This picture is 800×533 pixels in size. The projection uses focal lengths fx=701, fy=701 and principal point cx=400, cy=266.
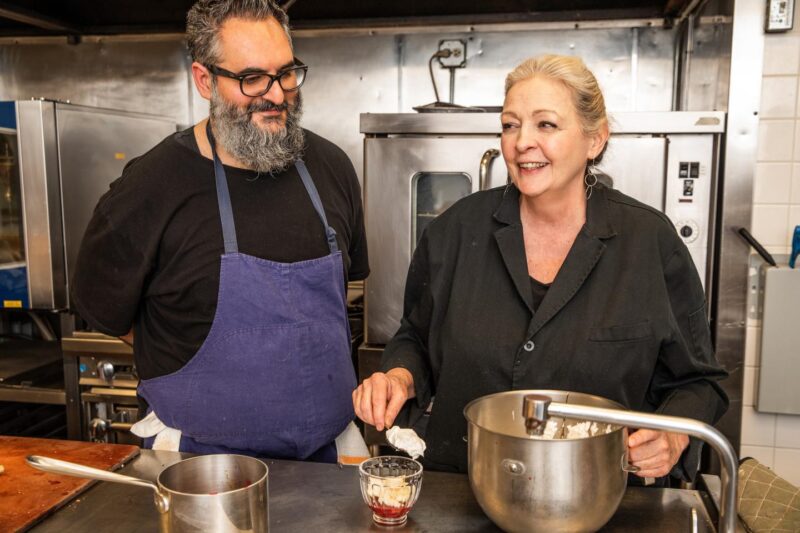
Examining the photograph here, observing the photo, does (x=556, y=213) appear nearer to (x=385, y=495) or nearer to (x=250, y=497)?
(x=385, y=495)

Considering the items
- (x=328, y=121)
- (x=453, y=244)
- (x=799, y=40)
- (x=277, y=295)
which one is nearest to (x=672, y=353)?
(x=453, y=244)

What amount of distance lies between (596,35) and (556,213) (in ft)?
6.37

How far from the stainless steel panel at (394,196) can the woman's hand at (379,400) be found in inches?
51.9

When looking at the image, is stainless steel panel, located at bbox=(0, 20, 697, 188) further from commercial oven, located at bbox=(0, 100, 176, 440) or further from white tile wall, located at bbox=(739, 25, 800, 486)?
white tile wall, located at bbox=(739, 25, 800, 486)

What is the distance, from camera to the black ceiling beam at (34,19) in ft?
10.0

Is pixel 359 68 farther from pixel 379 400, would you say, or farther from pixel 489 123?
pixel 379 400

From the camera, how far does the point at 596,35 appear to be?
314cm

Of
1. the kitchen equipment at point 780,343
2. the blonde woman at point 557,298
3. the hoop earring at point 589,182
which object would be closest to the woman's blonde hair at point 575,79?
the blonde woman at point 557,298

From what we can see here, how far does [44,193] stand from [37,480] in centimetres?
180

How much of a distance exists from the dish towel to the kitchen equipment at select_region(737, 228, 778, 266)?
1.01 m

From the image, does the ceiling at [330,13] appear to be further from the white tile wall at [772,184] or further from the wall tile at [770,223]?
the wall tile at [770,223]

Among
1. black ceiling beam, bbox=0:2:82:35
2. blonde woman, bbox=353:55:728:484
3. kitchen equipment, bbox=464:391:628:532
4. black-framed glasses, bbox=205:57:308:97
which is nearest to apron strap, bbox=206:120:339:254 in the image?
black-framed glasses, bbox=205:57:308:97

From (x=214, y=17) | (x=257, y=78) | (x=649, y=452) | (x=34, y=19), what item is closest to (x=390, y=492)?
(x=649, y=452)

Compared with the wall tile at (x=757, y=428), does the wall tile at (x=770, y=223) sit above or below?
above
